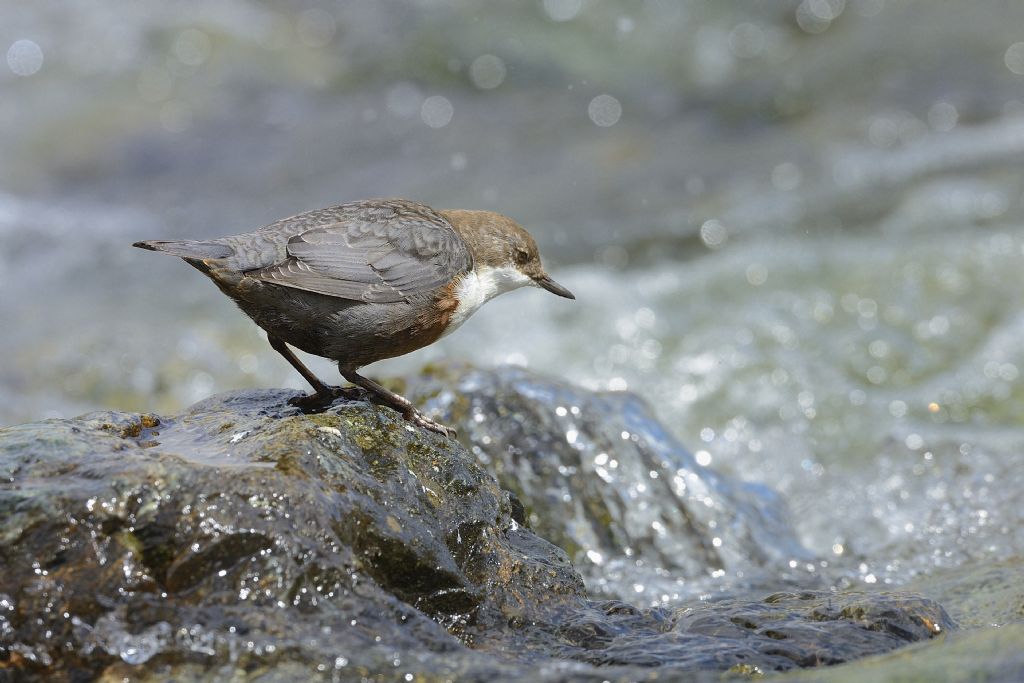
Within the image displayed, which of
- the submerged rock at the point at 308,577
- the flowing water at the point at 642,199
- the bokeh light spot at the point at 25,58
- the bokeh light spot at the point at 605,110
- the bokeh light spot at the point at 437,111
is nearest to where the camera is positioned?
the submerged rock at the point at 308,577

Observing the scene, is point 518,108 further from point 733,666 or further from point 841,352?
point 733,666

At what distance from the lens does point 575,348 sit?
318 inches

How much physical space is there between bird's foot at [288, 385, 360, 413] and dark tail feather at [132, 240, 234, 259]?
0.52 metres

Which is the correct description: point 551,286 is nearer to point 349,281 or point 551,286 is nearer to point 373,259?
point 373,259

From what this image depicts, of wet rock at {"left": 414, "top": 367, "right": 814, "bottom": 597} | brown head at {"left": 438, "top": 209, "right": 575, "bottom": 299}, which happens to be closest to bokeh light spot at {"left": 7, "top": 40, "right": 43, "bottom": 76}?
wet rock at {"left": 414, "top": 367, "right": 814, "bottom": 597}

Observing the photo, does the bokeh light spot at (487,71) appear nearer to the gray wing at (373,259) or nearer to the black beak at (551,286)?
the black beak at (551,286)

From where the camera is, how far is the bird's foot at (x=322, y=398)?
355 centimetres

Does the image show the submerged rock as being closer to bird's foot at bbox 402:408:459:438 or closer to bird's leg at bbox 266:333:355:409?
bird's leg at bbox 266:333:355:409

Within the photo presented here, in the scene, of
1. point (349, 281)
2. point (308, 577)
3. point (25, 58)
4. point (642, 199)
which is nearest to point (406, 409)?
point (349, 281)

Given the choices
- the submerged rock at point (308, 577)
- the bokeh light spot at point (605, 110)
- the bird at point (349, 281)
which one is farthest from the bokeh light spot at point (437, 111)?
the submerged rock at point (308, 577)

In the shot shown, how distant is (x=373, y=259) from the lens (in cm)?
388

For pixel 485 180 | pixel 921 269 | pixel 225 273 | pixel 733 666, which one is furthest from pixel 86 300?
pixel 733 666

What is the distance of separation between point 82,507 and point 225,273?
1.15m

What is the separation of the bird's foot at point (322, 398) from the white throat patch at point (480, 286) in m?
0.48
